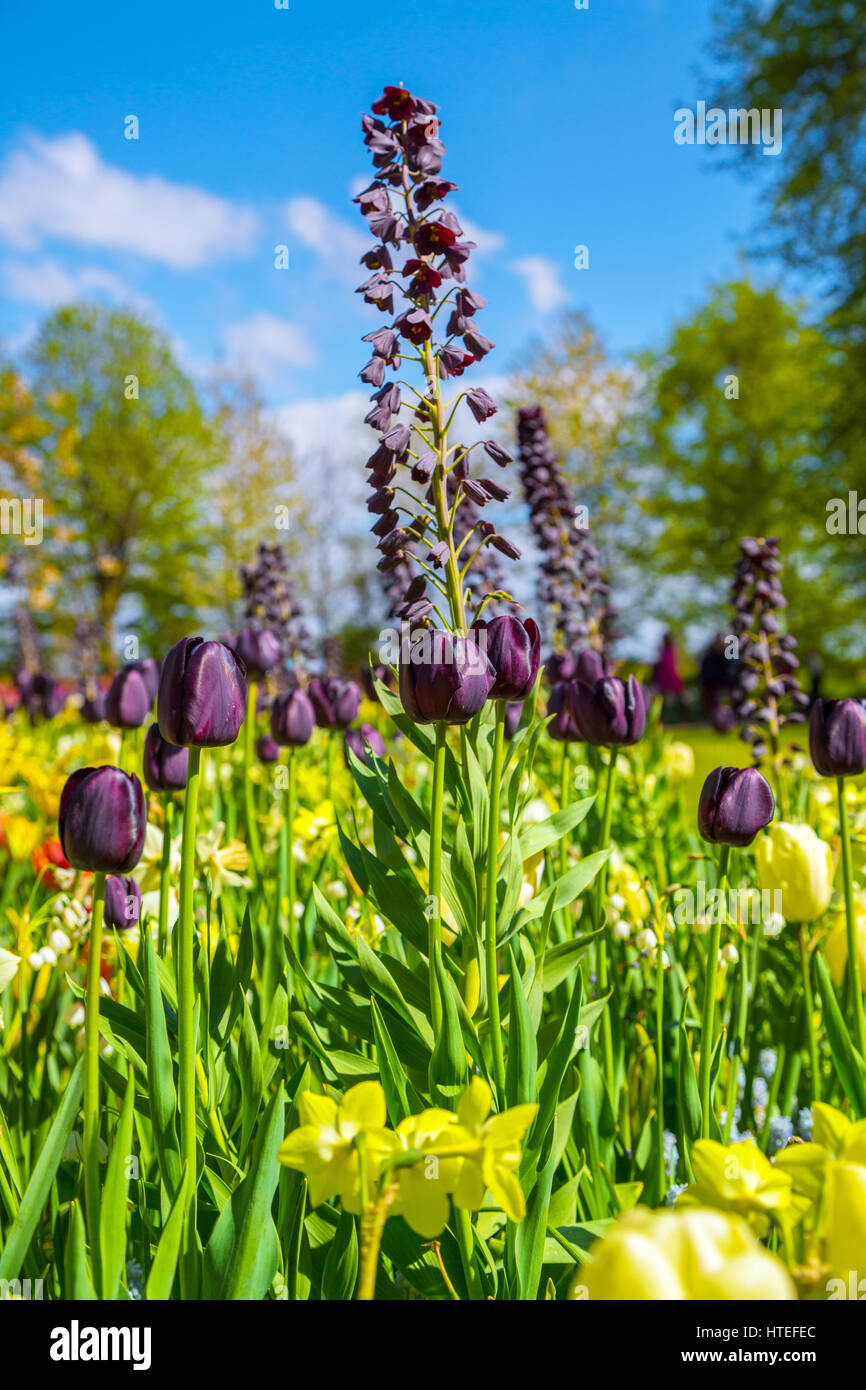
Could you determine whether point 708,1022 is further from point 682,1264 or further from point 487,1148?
point 682,1264

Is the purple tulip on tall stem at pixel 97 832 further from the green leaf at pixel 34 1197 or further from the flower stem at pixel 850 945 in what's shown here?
the flower stem at pixel 850 945

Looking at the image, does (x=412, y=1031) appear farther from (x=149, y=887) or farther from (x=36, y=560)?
(x=36, y=560)

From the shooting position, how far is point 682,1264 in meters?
0.50

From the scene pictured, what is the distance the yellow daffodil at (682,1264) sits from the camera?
46 cm

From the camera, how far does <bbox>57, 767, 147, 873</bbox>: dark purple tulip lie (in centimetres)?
94

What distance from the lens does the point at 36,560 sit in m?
14.6

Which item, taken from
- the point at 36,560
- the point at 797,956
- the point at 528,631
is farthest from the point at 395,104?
the point at 36,560

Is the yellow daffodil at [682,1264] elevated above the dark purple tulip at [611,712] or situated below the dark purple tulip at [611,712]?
below

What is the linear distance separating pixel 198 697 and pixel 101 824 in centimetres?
16

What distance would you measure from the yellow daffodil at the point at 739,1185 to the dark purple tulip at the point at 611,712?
0.96m

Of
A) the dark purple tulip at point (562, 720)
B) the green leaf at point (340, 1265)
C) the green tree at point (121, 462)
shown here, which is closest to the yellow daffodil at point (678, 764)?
the dark purple tulip at point (562, 720)
